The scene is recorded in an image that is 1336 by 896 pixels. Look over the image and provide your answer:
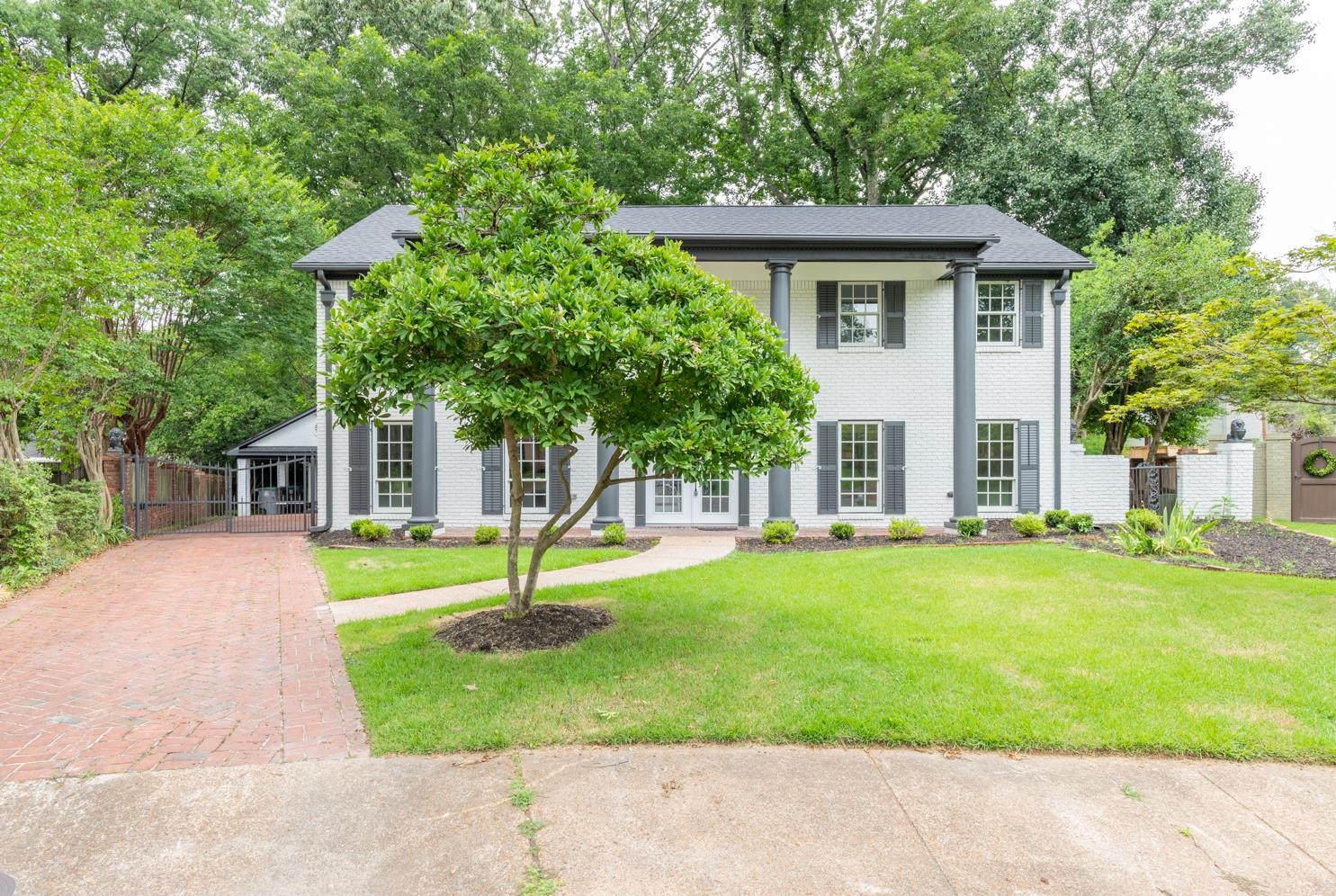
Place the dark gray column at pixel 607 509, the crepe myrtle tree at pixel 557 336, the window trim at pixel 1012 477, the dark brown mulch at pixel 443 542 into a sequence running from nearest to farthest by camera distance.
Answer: the crepe myrtle tree at pixel 557 336 < the dark brown mulch at pixel 443 542 < the dark gray column at pixel 607 509 < the window trim at pixel 1012 477

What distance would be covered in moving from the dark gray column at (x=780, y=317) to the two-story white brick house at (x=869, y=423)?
3.15 feet

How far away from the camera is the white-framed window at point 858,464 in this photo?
41.7 ft

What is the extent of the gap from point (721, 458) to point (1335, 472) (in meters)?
15.4

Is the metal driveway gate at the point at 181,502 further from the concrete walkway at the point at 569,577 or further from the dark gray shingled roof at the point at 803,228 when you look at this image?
the concrete walkway at the point at 569,577

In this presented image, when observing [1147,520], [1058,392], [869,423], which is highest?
[1058,392]

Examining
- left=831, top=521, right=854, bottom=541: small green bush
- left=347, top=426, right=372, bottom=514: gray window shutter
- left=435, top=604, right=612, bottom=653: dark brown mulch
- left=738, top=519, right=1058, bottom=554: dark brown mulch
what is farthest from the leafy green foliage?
left=347, top=426, right=372, bottom=514: gray window shutter

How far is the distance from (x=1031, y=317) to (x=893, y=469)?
13.3 feet

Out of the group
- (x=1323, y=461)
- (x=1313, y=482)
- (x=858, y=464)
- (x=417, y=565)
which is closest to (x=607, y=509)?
(x=417, y=565)

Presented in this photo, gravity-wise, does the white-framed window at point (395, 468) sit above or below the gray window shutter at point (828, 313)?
below

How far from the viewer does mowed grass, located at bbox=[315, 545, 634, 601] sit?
24.3ft

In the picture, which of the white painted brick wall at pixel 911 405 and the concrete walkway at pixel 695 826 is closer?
the concrete walkway at pixel 695 826

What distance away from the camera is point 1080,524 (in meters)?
11.2

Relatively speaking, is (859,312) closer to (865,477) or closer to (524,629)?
(865,477)

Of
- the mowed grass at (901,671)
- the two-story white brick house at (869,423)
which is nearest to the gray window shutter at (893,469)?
the two-story white brick house at (869,423)
